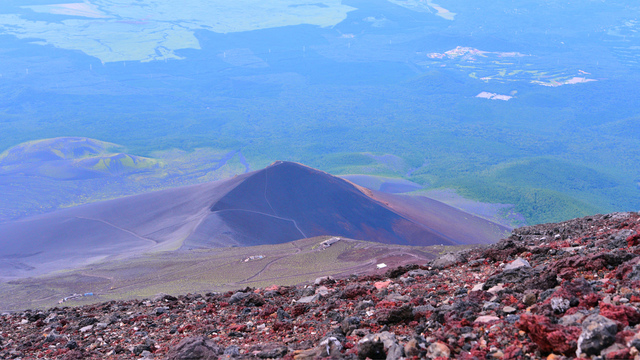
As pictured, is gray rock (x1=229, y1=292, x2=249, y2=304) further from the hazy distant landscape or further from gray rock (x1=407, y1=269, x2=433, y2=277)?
the hazy distant landscape

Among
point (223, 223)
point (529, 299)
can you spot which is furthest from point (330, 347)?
point (223, 223)

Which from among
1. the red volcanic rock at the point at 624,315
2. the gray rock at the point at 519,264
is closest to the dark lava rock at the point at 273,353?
the red volcanic rock at the point at 624,315

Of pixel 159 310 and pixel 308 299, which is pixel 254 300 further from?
pixel 159 310

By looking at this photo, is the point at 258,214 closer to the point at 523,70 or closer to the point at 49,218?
the point at 49,218

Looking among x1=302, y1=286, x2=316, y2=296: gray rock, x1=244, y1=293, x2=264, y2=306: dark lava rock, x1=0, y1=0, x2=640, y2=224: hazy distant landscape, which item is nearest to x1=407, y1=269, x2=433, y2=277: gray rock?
x1=302, y1=286, x2=316, y2=296: gray rock

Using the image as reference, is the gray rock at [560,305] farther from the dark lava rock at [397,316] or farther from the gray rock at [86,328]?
the gray rock at [86,328]

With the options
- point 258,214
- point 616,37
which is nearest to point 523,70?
point 616,37
